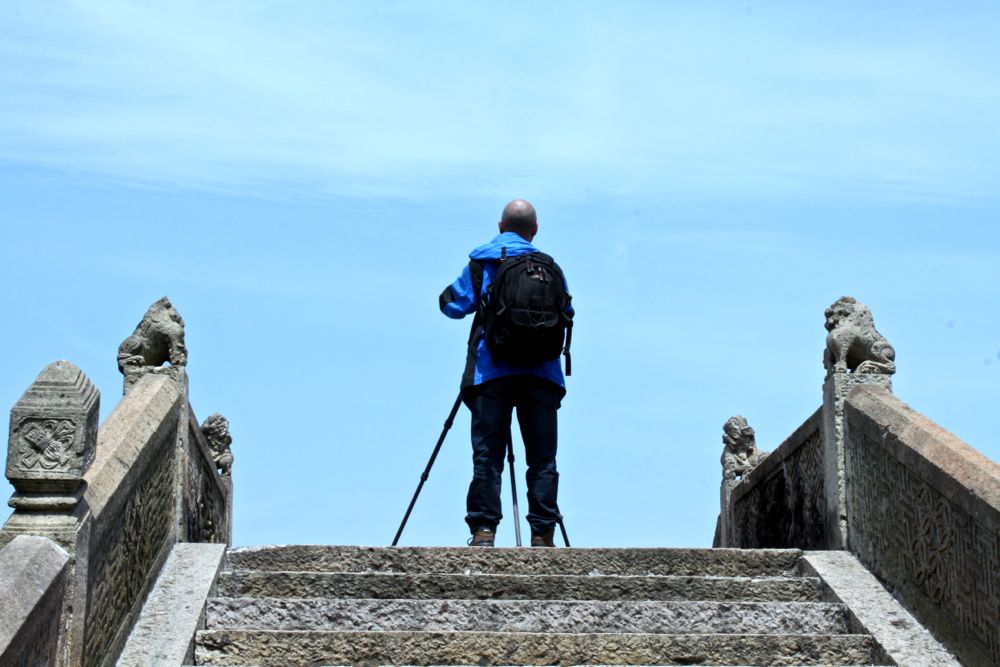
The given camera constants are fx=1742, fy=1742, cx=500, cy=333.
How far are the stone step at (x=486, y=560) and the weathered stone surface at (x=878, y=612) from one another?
46 centimetres

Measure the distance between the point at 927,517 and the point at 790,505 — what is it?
2.39 metres

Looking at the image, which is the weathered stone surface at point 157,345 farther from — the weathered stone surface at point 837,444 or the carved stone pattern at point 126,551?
the weathered stone surface at point 837,444

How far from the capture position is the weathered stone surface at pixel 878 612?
6.98 metres

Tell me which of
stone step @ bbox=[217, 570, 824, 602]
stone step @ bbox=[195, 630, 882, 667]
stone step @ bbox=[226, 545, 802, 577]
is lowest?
stone step @ bbox=[195, 630, 882, 667]

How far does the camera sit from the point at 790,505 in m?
9.82

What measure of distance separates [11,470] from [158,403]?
189cm

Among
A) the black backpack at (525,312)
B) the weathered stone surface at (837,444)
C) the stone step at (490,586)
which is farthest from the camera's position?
the black backpack at (525,312)

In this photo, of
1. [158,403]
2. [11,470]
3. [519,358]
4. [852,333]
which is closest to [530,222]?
[519,358]

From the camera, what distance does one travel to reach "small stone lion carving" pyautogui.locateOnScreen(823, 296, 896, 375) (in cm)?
868

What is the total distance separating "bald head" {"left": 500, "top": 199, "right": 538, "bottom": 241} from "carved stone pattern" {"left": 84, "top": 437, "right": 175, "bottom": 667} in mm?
2253

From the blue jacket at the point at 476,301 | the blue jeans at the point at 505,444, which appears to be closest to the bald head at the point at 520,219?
the blue jacket at the point at 476,301

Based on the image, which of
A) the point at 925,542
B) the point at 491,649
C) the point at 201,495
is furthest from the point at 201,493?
the point at 925,542

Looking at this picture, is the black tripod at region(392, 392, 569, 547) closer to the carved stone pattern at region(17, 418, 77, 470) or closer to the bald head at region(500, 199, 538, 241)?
the bald head at region(500, 199, 538, 241)

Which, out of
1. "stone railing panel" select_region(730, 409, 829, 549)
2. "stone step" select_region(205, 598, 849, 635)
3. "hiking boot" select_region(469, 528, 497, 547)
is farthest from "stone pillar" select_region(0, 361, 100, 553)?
"stone railing panel" select_region(730, 409, 829, 549)
